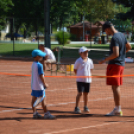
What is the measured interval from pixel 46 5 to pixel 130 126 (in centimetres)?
1715

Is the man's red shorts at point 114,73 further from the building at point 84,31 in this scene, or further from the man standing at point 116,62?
the building at point 84,31

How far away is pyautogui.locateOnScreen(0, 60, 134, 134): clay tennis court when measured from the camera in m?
6.02

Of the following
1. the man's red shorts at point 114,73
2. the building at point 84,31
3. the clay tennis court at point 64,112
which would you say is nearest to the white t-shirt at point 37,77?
the clay tennis court at point 64,112

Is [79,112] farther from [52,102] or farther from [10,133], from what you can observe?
[10,133]

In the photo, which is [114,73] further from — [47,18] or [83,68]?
[47,18]

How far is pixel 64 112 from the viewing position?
751cm

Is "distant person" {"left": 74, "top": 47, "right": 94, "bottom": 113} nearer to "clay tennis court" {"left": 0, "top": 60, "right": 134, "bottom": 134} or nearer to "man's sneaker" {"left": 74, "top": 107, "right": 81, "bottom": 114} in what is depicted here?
"man's sneaker" {"left": 74, "top": 107, "right": 81, "bottom": 114}

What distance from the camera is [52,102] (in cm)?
873

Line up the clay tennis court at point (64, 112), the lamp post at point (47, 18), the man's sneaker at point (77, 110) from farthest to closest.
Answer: the lamp post at point (47, 18) → the man's sneaker at point (77, 110) → the clay tennis court at point (64, 112)

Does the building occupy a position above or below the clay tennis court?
above

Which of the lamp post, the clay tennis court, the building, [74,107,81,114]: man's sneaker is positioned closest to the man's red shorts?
the clay tennis court

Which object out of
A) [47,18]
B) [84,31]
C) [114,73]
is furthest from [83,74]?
[84,31]

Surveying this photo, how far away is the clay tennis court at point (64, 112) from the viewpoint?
19.7 ft

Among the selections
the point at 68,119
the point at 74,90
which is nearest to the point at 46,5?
the point at 74,90
